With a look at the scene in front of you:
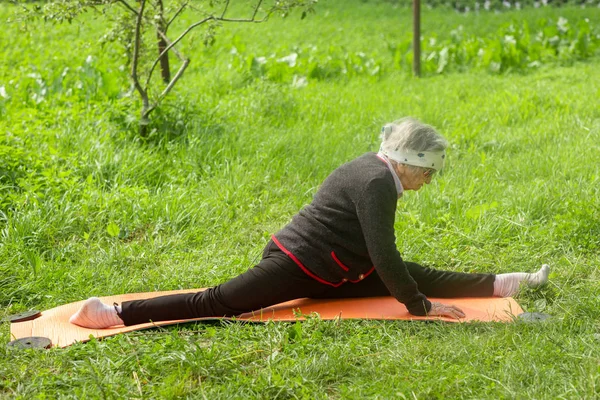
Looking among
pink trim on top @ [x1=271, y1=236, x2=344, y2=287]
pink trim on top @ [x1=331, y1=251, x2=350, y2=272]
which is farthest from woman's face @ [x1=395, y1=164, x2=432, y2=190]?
pink trim on top @ [x1=271, y1=236, x2=344, y2=287]

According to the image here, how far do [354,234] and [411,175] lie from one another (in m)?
0.38

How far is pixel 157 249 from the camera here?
438 cm

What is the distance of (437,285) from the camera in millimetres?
3830

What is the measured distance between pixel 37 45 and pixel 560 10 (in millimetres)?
7406

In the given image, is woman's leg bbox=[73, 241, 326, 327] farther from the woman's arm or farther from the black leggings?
the woman's arm

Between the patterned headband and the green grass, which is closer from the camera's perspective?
the green grass

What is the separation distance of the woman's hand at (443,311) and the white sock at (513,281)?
0.39 m

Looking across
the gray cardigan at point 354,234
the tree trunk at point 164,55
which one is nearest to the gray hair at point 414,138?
the gray cardigan at point 354,234

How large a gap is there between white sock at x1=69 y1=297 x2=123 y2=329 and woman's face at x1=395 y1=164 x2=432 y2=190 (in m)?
1.43

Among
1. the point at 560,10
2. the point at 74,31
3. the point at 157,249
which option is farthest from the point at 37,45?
the point at 560,10

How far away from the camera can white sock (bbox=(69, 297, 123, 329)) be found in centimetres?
337

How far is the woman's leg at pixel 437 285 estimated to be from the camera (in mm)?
3822

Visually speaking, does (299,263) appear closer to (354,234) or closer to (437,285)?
(354,234)

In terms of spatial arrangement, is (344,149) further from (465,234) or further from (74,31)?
(74,31)
